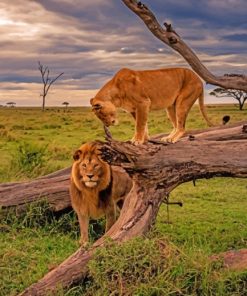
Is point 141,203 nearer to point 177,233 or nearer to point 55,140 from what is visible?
point 177,233

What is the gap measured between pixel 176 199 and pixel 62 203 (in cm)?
284

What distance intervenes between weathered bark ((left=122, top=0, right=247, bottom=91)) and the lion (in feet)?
4.49

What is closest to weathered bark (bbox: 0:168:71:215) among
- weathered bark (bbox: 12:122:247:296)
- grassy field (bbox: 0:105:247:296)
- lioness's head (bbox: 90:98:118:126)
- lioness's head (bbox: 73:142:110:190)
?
grassy field (bbox: 0:105:247:296)

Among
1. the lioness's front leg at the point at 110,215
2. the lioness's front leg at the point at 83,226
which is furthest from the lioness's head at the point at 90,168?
the lioness's front leg at the point at 83,226

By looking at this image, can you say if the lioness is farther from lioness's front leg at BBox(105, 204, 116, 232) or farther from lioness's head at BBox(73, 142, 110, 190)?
lioness's front leg at BBox(105, 204, 116, 232)

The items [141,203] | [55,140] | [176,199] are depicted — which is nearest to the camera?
[141,203]

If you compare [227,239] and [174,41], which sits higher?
[174,41]

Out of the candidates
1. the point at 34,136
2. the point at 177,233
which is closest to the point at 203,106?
the point at 177,233

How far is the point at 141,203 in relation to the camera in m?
5.98

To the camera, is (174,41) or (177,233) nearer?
(174,41)

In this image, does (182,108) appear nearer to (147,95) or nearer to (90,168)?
(147,95)

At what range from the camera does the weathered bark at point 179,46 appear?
6465 millimetres

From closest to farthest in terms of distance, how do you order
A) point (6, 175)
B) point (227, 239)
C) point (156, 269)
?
point (156, 269), point (227, 239), point (6, 175)

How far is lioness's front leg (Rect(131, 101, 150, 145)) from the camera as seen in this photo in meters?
6.84
